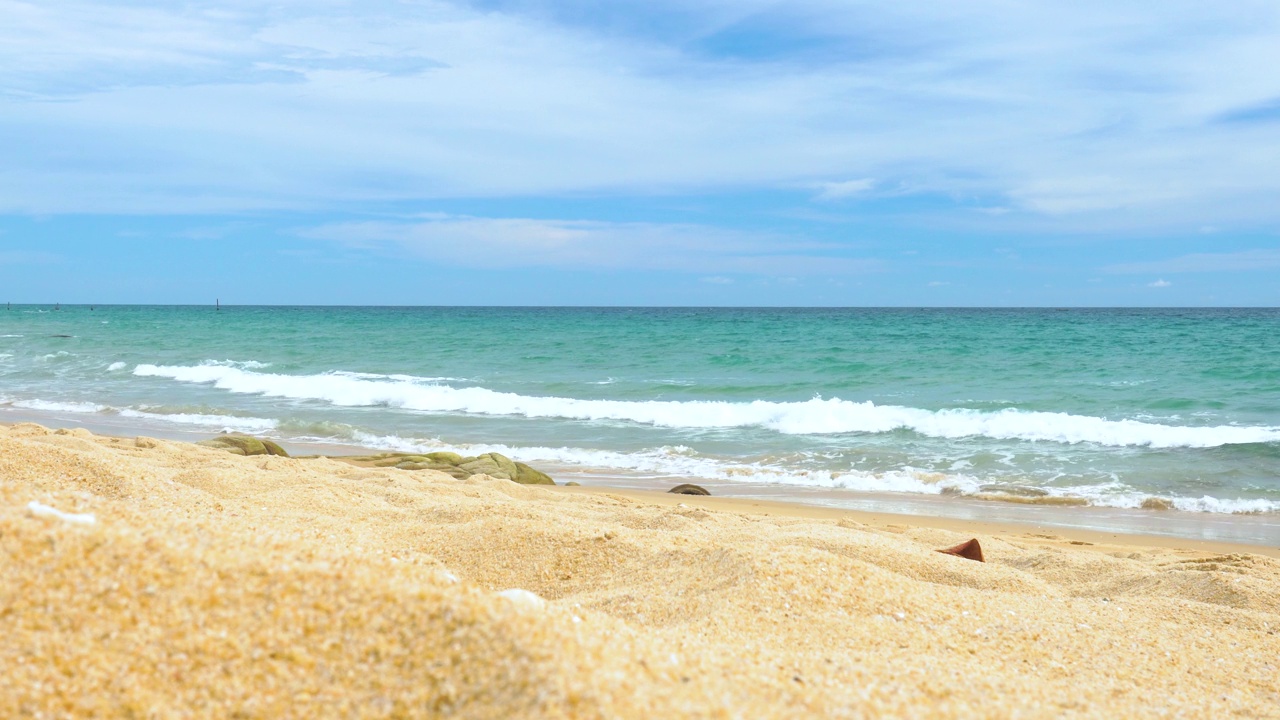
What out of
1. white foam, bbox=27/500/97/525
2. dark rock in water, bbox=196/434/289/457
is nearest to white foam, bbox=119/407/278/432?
dark rock in water, bbox=196/434/289/457

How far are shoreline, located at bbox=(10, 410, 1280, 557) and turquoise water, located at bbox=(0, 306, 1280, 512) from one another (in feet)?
1.24

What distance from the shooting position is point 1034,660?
3.12 m

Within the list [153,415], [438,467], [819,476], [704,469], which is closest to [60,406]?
[153,415]

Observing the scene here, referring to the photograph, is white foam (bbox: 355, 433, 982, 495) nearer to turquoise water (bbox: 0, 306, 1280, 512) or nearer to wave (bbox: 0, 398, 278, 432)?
turquoise water (bbox: 0, 306, 1280, 512)

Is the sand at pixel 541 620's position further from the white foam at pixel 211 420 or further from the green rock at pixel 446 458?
the white foam at pixel 211 420

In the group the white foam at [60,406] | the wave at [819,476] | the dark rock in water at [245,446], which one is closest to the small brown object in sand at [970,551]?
the wave at [819,476]

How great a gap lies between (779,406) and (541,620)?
14.3m

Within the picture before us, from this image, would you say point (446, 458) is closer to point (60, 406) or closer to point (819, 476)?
point (819, 476)

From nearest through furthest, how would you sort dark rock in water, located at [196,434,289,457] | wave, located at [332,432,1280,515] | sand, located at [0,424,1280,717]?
sand, located at [0,424,1280,717]
wave, located at [332,432,1280,515]
dark rock in water, located at [196,434,289,457]

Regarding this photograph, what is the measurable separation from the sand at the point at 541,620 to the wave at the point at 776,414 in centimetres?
856

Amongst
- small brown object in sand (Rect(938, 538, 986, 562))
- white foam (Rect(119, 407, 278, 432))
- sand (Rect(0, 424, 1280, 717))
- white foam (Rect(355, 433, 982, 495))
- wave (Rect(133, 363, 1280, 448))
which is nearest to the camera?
sand (Rect(0, 424, 1280, 717))

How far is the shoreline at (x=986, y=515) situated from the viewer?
300 inches

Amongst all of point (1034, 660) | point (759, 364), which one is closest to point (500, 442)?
point (1034, 660)

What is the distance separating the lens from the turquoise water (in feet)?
35.0
